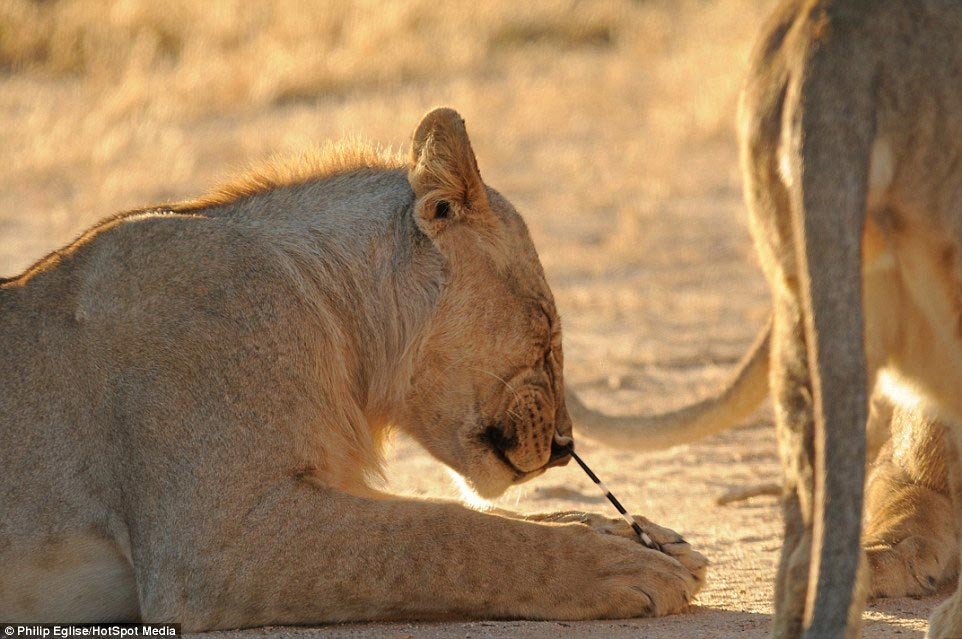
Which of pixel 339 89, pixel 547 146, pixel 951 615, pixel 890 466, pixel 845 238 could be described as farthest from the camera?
pixel 339 89

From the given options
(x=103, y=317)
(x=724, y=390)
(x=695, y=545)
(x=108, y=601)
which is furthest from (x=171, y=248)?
(x=695, y=545)

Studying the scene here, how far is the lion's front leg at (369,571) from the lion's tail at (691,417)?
0.80m

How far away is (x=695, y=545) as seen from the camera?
5.03 m

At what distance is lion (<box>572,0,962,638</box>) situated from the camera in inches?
106

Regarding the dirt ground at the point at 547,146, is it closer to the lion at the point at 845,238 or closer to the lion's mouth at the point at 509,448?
the lion's mouth at the point at 509,448

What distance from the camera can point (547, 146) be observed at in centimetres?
1306

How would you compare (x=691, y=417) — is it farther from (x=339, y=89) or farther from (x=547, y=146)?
(x=339, y=89)

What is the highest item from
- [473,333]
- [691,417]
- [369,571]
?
[473,333]

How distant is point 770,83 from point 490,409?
156cm

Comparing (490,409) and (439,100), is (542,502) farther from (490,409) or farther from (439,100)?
(439,100)

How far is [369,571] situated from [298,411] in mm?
461

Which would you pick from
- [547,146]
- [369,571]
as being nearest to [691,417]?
[369,571]

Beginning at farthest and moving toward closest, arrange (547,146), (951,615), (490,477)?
(547,146) < (490,477) < (951,615)

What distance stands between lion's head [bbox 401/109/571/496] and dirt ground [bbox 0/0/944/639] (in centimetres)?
43
